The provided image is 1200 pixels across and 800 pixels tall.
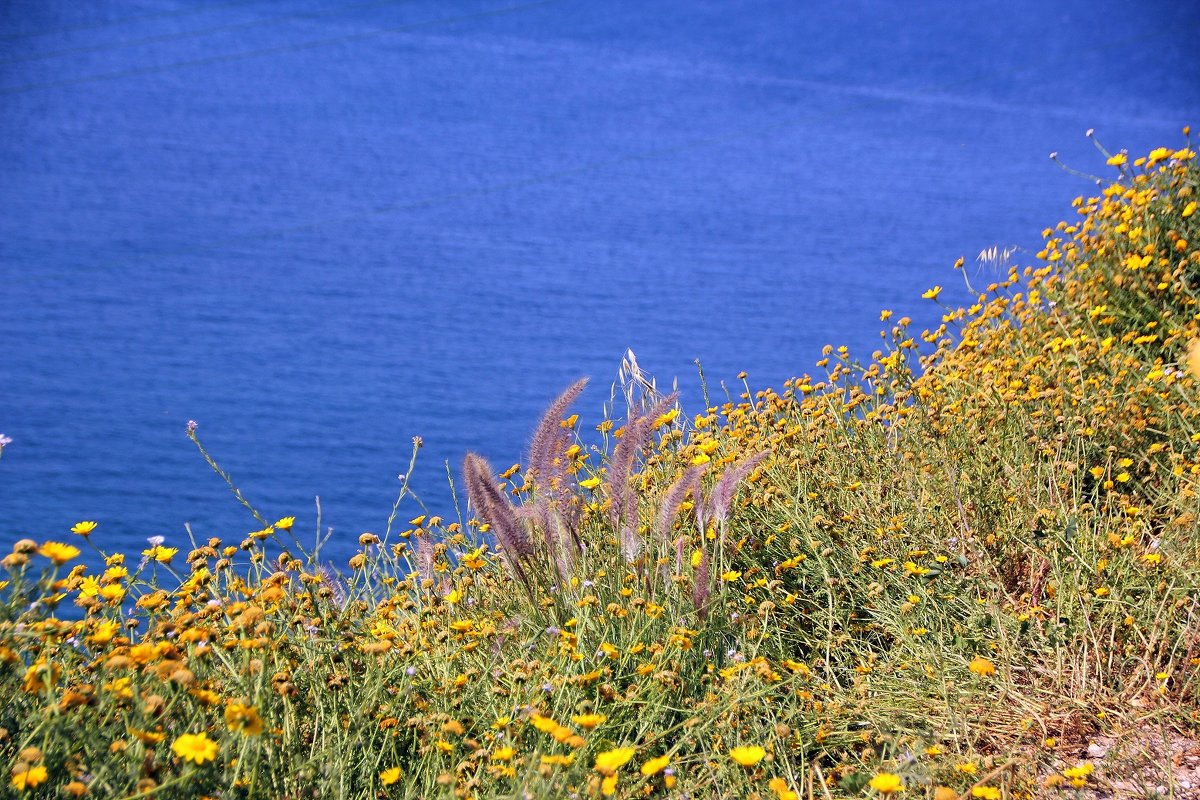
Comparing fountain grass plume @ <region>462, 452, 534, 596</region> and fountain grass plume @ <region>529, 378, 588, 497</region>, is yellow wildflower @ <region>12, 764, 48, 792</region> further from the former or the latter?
fountain grass plume @ <region>529, 378, 588, 497</region>

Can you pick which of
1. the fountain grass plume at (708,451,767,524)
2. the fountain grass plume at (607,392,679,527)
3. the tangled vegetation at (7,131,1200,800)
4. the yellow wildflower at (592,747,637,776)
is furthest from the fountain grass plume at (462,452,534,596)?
the yellow wildflower at (592,747,637,776)

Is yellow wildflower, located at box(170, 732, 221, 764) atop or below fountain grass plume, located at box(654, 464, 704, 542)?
below

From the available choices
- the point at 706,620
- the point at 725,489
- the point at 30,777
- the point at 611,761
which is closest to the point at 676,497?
the point at 725,489

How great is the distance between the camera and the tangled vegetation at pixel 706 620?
1249 millimetres

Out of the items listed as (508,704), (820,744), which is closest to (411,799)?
(508,704)

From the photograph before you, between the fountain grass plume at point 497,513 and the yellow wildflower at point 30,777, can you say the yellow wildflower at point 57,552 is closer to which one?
the yellow wildflower at point 30,777

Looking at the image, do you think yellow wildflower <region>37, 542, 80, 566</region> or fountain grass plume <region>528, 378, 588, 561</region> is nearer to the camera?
yellow wildflower <region>37, 542, 80, 566</region>

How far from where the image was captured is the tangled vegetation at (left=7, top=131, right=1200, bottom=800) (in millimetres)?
1249

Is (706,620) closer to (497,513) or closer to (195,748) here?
(497,513)

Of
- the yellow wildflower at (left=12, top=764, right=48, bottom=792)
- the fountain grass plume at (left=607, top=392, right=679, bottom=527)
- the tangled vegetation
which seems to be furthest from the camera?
the fountain grass plume at (left=607, top=392, right=679, bottom=527)

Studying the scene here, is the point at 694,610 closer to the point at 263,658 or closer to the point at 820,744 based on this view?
the point at 820,744

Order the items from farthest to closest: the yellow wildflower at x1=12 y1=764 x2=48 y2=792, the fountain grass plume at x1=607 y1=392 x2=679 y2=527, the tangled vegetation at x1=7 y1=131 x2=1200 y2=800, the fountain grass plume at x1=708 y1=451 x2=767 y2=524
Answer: the fountain grass plume at x1=607 y1=392 x2=679 y2=527
the fountain grass plume at x1=708 y1=451 x2=767 y2=524
the tangled vegetation at x1=7 y1=131 x2=1200 y2=800
the yellow wildflower at x1=12 y1=764 x2=48 y2=792

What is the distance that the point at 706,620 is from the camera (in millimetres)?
1705

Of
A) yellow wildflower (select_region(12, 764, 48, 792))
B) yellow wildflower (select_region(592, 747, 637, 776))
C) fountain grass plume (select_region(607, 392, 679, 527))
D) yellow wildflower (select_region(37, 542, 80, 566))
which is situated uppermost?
fountain grass plume (select_region(607, 392, 679, 527))
